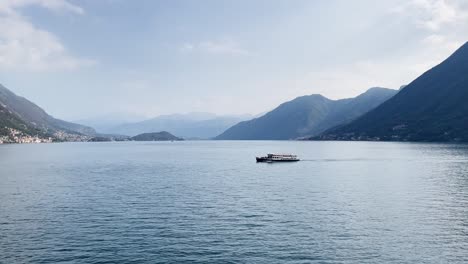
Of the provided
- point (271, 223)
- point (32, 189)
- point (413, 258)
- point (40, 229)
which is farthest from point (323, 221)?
point (32, 189)

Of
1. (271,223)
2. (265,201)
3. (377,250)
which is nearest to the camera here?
(377,250)

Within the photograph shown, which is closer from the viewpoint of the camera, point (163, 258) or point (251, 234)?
point (163, 258)

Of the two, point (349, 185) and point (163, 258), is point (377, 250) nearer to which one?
point (163, 258)

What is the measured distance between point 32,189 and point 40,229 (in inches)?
2119

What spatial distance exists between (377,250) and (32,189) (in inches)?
3911

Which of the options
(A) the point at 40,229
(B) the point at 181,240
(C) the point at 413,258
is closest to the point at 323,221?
(C) the point at 413,258

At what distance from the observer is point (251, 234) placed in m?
65.2

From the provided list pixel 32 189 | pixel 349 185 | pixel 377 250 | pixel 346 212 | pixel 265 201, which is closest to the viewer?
pixel 377 250

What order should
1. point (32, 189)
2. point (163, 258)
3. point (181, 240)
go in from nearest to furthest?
point (163, 258), point (181, 240), point (32, 189)

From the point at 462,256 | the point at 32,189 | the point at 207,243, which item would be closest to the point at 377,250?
the point at 462,256

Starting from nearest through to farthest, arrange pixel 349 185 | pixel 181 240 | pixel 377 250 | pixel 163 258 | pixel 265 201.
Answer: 1. pixel 163 258
2. pixel 377 250
3. pixel 181 240
4. pixel 265 201
5. pixel 349 185

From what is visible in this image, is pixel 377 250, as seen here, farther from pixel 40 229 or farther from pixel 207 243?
pixel 40 229

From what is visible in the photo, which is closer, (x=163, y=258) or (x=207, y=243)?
(x=163, y=258)

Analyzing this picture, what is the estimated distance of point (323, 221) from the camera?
245 feet
